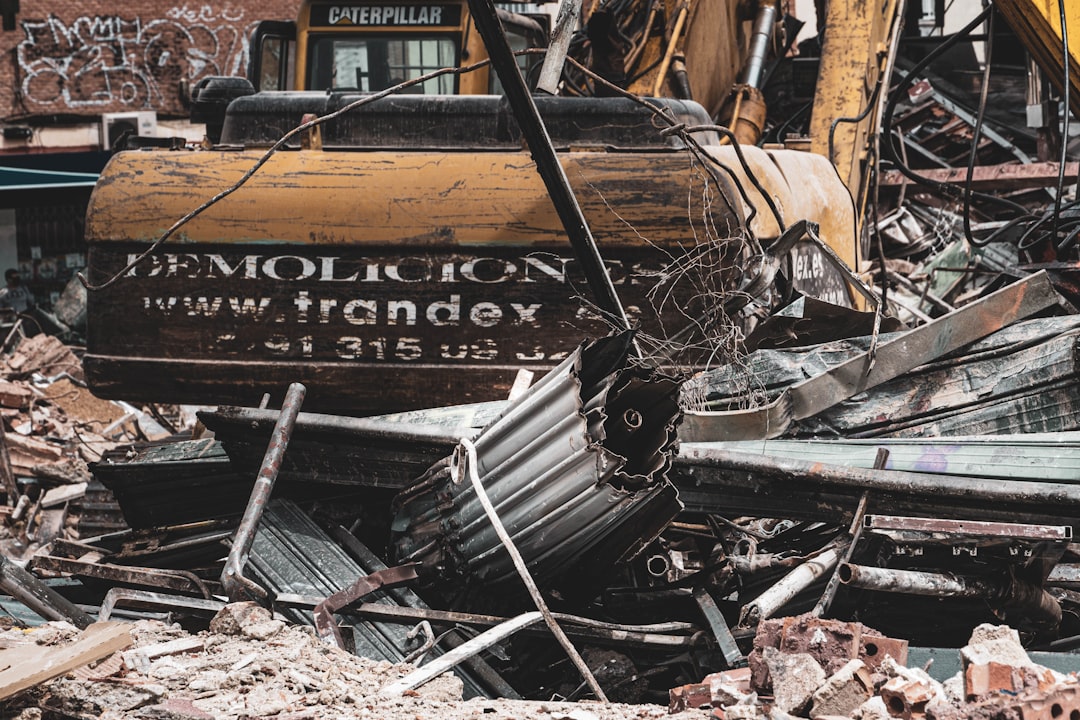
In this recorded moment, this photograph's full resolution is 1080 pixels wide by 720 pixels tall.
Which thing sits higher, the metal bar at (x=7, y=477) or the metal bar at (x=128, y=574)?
the metal bar at (x=128, y=574)

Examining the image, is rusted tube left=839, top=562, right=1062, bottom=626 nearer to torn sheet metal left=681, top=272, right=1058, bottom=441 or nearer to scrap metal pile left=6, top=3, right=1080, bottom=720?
scrap metal pile left=6, top=3, right=1080, bottom=720

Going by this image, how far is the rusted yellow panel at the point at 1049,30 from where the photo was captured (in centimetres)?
605

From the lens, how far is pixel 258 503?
416 cm

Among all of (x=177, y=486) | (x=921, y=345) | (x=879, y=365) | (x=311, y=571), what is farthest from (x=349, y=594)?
(x=921, y=345)

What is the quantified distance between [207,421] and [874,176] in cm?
444

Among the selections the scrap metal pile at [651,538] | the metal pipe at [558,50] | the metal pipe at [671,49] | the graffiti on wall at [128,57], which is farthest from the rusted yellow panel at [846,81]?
the graffiti on wall at [128,57]

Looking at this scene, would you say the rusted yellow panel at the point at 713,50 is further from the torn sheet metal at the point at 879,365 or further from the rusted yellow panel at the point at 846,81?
the torn sheet metal at the point at 879,365

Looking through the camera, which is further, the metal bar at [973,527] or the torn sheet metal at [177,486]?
the torn sheet metal at [177,486]

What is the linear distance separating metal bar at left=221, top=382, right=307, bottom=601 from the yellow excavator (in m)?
0.55

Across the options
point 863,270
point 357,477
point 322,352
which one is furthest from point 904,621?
point 863,270

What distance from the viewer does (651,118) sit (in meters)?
4.91

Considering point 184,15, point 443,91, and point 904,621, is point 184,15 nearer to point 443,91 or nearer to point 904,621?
point 443,91

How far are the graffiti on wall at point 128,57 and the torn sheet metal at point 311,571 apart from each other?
16.0 m

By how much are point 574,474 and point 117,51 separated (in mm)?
17793
